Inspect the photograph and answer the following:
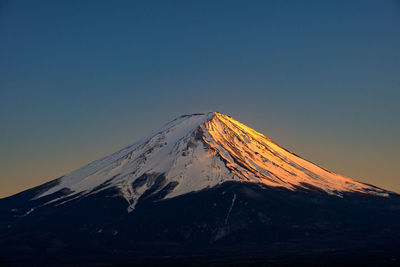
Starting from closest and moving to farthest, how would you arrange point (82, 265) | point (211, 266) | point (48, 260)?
point (211, 266)
point (82, 265)
point (48, 260)

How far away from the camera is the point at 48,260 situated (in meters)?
194

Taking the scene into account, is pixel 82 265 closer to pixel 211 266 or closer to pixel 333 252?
pixel 211 266

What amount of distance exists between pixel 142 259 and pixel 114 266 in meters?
16.1

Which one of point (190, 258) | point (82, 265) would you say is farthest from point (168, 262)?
point (82, 265)

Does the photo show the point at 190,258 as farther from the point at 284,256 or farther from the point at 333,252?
the point at 333,252

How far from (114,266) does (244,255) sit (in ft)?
125

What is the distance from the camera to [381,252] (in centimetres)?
19025

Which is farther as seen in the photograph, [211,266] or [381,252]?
[381,252]

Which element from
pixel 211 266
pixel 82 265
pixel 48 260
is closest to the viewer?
pixel 211 266

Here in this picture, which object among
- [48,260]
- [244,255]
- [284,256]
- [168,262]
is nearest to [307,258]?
[284,256]

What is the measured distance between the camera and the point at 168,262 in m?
182

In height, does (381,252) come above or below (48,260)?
below

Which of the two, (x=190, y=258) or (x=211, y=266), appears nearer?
(x=211, y=266)

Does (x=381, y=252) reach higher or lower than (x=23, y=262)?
lower
